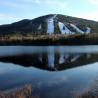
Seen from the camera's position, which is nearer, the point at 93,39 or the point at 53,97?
the point at 53,97

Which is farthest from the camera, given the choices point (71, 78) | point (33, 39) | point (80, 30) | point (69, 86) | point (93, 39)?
point (80, 30)

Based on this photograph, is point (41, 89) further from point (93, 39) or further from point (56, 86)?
point (93, 39)

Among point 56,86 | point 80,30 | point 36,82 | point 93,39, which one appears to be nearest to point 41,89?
point 56,86

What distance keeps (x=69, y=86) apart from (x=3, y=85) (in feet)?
18.9

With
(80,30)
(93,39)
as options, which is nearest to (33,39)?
(93,39)

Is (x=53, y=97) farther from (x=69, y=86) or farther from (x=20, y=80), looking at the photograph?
(x=20, y=80)

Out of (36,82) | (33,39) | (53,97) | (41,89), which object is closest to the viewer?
(53,97)

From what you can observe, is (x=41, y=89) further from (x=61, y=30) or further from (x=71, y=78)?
(x=61, y=30)

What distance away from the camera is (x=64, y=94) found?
21266 mm

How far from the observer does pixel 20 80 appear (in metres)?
28.6

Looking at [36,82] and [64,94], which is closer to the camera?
[64,94]

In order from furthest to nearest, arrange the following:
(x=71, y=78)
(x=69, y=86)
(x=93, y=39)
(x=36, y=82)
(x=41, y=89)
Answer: (x=93, y=39) < (x=71, y=78) < (x=36, y=82) < (x=69, y=86) < (x=41, y=89)

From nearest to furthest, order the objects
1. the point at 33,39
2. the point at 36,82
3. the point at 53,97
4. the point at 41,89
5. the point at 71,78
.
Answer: the point at 53,97 → the point at 41,89 → the point at 36,82 → the point at 71,78 → the point at 33,39

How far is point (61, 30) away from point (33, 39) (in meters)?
68.0
